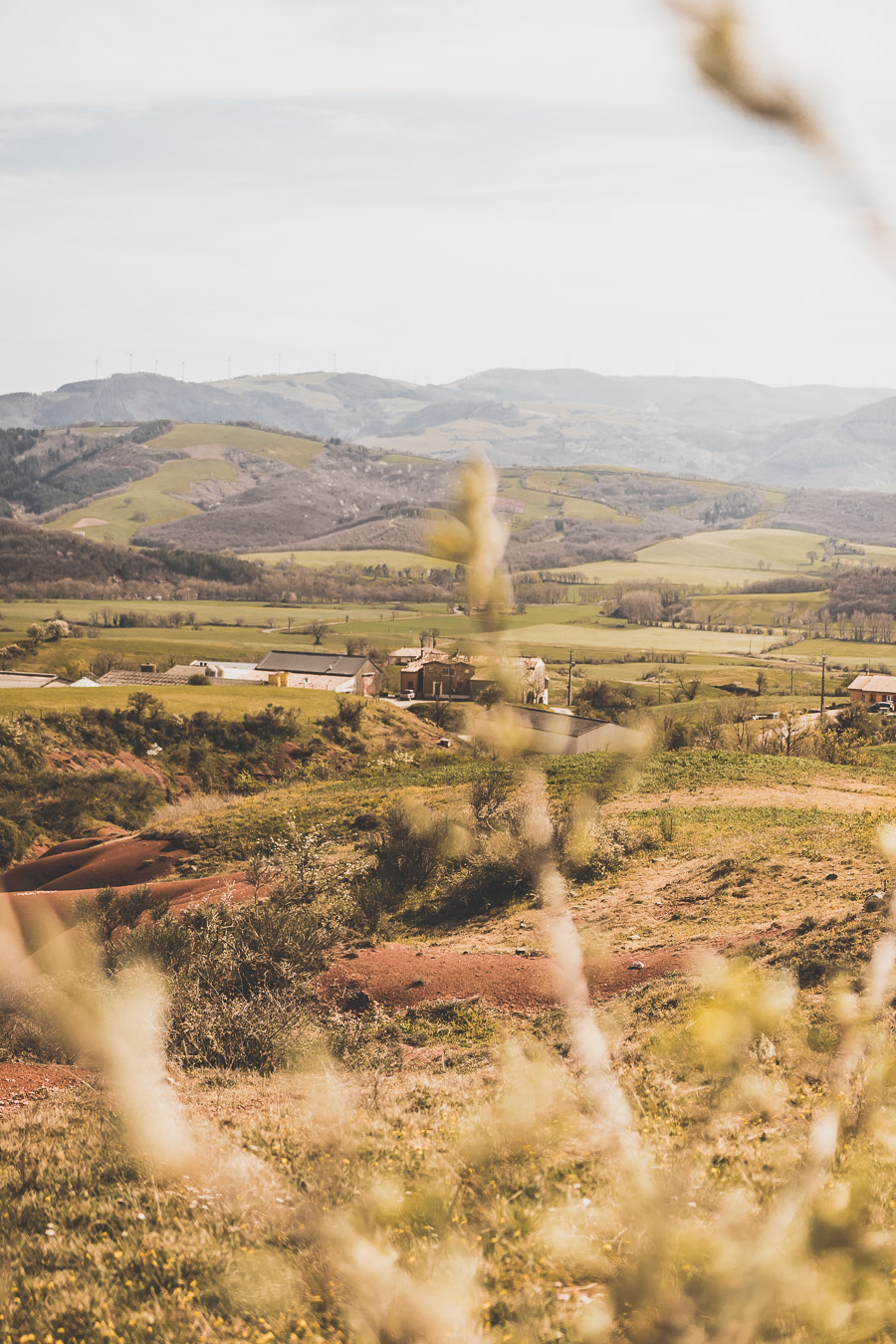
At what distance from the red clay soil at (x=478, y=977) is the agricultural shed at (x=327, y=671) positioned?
55026 mm

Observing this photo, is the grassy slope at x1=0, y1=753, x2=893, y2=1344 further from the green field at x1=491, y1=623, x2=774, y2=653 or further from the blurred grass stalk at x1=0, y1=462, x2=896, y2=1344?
the green field at x1=491, y1=623, x2=774, y2=653

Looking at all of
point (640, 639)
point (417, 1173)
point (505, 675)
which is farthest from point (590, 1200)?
point (640, 639)

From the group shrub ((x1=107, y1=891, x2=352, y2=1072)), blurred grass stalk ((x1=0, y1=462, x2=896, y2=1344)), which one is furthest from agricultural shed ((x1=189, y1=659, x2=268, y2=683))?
blurred grass stalk ((x1=0, y1=462, x2=896, y2=1344))

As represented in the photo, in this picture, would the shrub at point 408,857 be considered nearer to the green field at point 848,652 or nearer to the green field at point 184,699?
the green field at point 184,699

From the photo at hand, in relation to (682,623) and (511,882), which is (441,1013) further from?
(682,623)

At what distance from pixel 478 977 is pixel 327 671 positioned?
6284cm

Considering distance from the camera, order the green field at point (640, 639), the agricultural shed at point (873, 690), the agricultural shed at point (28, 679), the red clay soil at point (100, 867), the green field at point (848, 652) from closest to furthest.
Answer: the red clay soil at point (100, 867), the agricultural shed at point (28, 679), the agricultural shed at point (873, 690), the green field at point (848, 652), the green field at point (640, 639)

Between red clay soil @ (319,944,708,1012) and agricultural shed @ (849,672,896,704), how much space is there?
65680 mm

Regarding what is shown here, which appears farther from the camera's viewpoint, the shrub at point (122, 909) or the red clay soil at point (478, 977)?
the shrub at point (122, 909)

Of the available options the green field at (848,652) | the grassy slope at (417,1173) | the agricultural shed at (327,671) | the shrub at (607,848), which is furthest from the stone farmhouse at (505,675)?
the green field at (848,652)

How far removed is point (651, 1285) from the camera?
56.7 inches

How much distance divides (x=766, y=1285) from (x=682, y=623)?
141 meters

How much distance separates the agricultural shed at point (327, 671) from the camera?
68875 mm

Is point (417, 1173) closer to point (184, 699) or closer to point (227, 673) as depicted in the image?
point (184, 699)
